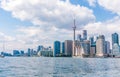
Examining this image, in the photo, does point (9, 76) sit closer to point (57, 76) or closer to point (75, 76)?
point (57, 76)

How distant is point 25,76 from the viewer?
6456 cm

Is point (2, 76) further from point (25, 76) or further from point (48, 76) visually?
point (48, 76)

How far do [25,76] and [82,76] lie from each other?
13888 millimetres

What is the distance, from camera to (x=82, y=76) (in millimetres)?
66562

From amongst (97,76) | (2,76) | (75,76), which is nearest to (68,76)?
(75,76)

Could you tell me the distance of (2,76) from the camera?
6556 cm

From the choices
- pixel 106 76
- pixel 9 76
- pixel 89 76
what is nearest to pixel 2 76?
pixel 9 76

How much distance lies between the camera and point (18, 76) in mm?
65250

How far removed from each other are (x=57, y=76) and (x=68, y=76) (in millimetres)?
2688

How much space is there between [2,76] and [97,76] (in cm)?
2318

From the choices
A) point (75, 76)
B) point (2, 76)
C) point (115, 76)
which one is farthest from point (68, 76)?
point (2, 76)

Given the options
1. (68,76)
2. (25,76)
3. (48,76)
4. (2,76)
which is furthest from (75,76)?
(2,76)

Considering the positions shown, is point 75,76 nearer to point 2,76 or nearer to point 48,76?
point 48,76

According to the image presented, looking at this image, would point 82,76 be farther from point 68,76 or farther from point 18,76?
point 18,76
